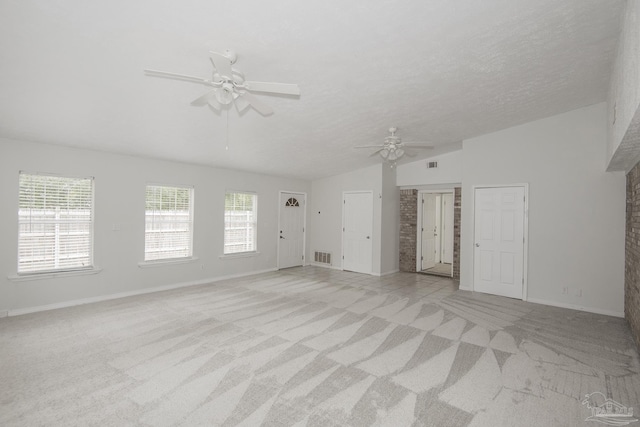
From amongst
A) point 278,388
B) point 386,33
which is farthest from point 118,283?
point 386,33

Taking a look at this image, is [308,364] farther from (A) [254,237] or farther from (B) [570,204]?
(B) [570,204]

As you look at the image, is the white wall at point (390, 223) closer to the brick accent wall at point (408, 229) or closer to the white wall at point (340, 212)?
the white wall at point (340, 212)

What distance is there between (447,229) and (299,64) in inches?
300

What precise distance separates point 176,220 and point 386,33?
5003 mm

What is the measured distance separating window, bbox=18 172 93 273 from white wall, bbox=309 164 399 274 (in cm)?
513

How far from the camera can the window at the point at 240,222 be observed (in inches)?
270

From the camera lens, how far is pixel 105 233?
16.5 feet

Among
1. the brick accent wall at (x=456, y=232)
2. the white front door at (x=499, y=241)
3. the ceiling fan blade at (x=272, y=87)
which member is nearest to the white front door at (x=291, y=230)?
the brick accent wall at (x=456, y=232)

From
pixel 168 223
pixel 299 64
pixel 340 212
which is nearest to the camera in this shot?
pixel 299 64

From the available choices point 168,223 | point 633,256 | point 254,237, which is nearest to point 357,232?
point 254,237

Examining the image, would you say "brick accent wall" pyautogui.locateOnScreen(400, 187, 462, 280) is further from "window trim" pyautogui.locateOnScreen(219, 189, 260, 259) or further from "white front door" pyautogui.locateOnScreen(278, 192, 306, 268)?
"window trim" pyautogui.locateOnScreen(219, 189, 260, 259)

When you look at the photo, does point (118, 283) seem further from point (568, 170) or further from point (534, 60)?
point (568, 170)

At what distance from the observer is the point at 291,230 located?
8.28 m

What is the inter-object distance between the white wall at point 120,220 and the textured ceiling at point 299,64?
1.17 feet
